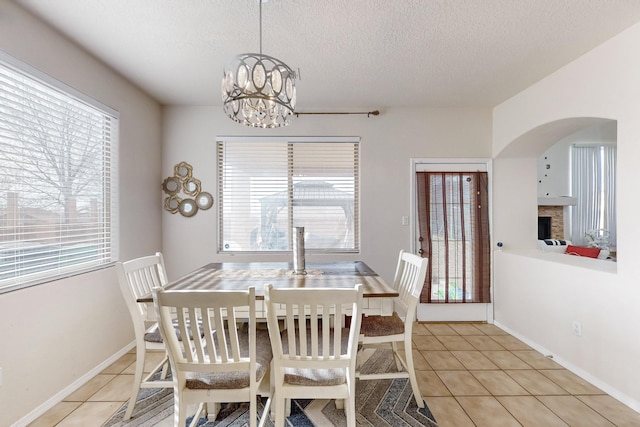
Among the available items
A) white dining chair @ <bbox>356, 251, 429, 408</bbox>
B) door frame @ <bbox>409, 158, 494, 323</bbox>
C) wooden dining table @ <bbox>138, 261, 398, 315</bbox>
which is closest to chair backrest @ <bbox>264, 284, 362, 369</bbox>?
wooden dining table @ <bbox>138, 261, 398, 315</bbox>

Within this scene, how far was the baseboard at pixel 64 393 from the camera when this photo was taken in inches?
72.9

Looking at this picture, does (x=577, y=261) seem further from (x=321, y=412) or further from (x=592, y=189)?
(x=592, y=189)

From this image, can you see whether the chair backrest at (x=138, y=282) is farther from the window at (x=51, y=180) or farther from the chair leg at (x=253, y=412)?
the chair leg at (x=253, y=412)

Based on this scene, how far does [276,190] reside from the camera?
3.59 meters

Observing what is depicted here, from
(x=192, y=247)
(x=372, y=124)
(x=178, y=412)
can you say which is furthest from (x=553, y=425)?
(x=192, y=247)

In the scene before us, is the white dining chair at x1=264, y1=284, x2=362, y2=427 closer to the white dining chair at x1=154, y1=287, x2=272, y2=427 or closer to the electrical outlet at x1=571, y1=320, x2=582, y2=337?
the white dining chair at x1=154, y1=287, x2=272, y2=427

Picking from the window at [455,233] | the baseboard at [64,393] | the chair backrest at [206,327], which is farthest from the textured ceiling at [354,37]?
the baseboard at [64,393]

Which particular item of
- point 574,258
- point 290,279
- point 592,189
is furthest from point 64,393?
point 592,189

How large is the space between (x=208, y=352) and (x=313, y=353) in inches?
18.8

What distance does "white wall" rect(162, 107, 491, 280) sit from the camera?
3533 millimetres

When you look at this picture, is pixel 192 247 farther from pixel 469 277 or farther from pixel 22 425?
pixel 469 277

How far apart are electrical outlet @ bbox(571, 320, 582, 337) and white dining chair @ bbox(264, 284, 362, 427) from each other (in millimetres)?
2140

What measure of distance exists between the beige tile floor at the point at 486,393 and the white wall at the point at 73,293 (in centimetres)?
21

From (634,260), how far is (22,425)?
3.96 metres
